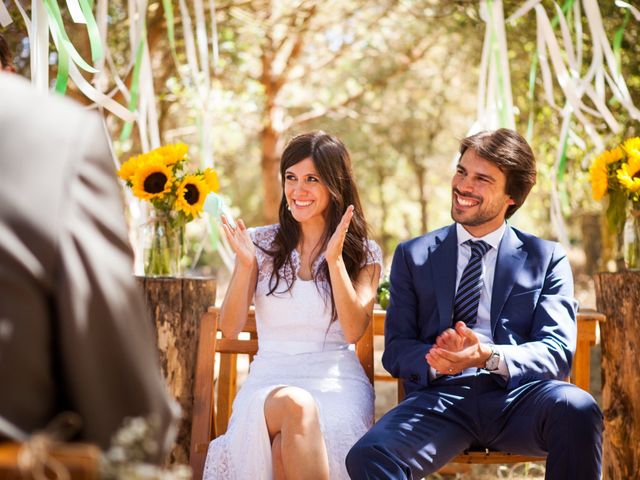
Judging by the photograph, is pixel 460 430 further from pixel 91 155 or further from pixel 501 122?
pixel 91 155

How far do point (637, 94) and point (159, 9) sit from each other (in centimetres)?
403

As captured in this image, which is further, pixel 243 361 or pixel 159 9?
pixel 243 361

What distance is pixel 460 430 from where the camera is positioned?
11.2 ft

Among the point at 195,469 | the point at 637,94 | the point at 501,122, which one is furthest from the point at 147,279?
the point at 637,94

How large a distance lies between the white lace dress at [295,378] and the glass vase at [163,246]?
0.35m

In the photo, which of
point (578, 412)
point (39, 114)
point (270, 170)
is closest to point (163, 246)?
point (578, 412)

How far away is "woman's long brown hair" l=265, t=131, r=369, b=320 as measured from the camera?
3.94 metres

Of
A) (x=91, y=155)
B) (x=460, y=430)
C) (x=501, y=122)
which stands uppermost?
(x=501, y=122)

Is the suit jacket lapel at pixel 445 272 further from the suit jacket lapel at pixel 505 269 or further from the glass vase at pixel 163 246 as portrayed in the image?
the glass vase at pixel 163 246

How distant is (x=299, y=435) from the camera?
325 centimetres

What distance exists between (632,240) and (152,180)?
7.02ft

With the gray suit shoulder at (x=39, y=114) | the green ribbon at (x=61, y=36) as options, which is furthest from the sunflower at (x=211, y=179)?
the gray suit shoulder at (x=39, y=114)

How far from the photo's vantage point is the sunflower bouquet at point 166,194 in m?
3.98

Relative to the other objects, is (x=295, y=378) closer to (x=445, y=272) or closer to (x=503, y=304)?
(x=445, y=272)
